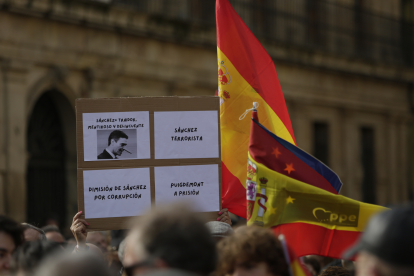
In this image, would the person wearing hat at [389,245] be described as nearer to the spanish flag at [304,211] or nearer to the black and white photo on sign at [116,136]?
the spanish flag at [304,211]

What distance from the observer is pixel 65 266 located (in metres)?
1.89

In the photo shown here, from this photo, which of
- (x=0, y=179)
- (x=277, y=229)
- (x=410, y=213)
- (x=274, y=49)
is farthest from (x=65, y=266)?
(x=274, y=49)

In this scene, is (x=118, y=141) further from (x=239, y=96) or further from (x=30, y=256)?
(x=30, y=256)

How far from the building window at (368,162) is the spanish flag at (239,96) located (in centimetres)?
1580

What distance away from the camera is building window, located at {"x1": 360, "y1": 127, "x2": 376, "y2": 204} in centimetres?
2128

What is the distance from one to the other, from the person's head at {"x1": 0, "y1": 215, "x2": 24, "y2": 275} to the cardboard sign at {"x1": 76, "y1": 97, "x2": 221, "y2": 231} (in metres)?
0.86

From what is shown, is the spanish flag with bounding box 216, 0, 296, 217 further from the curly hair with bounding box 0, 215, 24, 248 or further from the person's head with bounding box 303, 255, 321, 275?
the curly hair with bounding box 0, 215, 24, 248

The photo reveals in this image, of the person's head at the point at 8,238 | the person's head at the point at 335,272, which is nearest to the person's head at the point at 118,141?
the person's head at the point at 8,238

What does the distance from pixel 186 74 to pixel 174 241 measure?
523 inches

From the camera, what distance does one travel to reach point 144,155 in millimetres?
4691

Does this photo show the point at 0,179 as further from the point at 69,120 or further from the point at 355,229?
the point at 355,229

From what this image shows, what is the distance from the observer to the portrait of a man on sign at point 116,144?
466cm

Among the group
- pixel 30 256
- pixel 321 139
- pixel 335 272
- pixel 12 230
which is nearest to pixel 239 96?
pixel 335 272

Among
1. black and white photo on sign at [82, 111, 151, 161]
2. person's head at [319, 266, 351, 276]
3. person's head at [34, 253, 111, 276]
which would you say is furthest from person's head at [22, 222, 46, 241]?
person's head at [34, 253, 111, 276]
